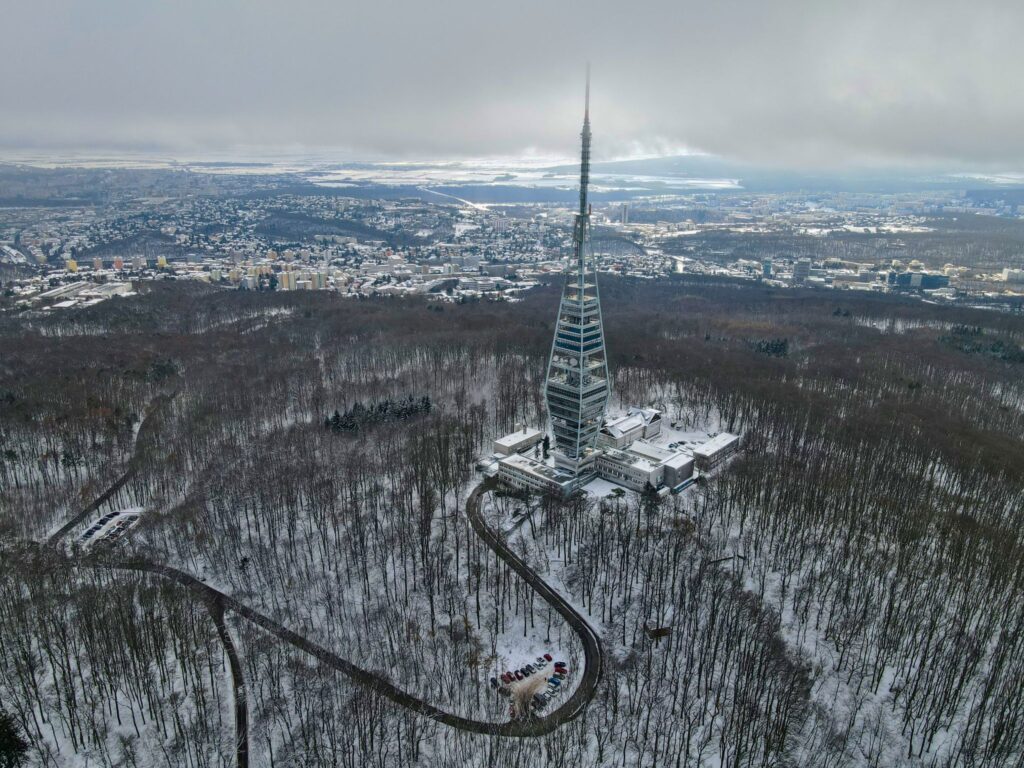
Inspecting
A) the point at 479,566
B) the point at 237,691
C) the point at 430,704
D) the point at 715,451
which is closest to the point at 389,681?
the point at 430,704

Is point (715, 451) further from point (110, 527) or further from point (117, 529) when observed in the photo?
point (110, 527)

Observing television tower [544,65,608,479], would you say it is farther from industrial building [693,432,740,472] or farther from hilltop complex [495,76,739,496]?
industrial building [693,432,740,472]

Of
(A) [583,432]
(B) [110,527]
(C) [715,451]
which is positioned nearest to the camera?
(B) [110,527]

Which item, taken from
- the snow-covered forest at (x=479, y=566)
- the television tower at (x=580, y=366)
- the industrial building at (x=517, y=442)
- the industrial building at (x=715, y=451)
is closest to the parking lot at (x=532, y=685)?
the snow-covered forest at (x=479, y=566)

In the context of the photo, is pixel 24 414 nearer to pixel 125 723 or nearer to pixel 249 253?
pixel 125 723

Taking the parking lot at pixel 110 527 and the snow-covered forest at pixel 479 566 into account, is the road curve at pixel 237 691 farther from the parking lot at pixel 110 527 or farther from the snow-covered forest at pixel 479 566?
the parking lot at pixel 110 527

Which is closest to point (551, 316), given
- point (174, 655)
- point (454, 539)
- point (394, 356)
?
point (394, 356)
